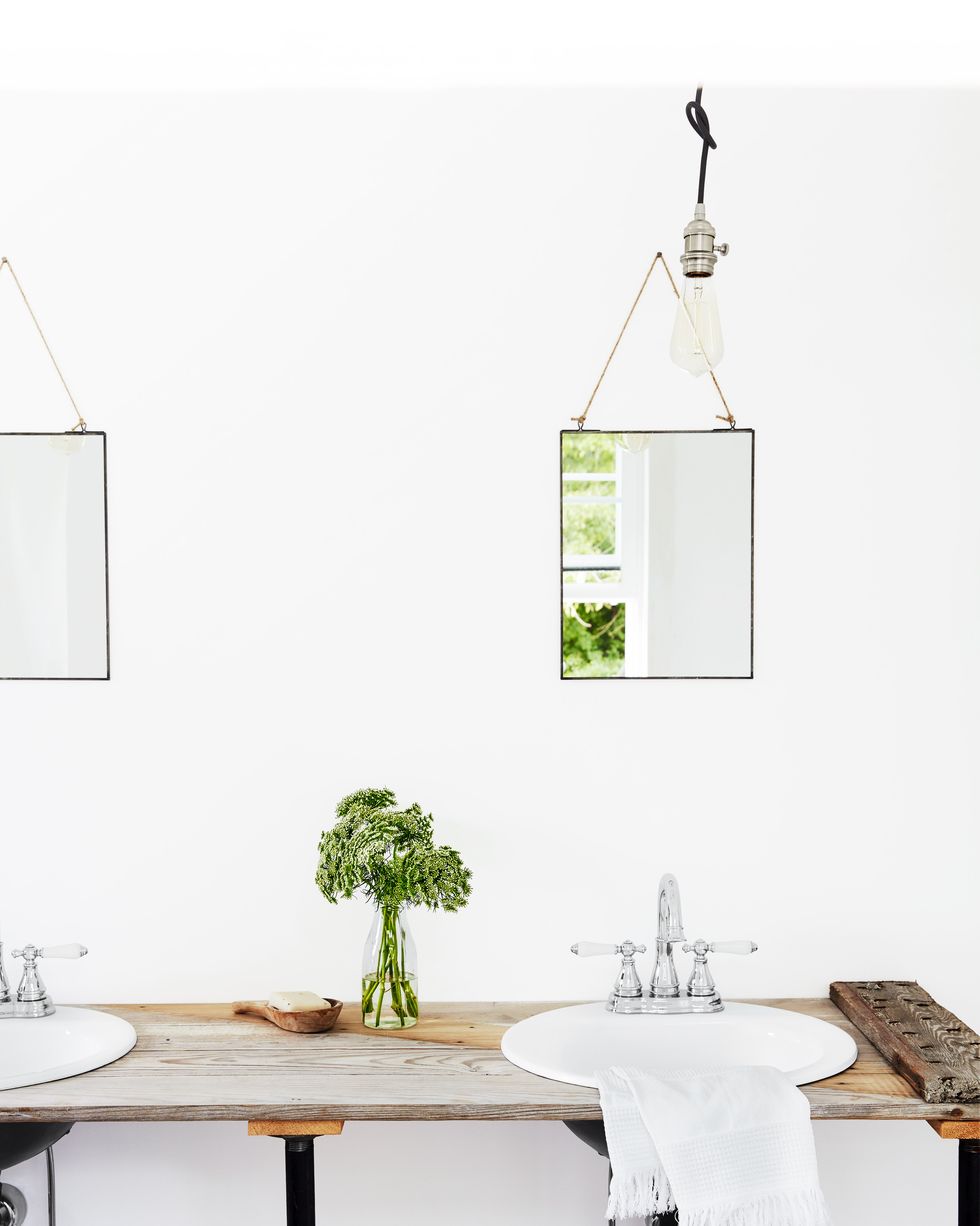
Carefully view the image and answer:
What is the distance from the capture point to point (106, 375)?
76.5 inches

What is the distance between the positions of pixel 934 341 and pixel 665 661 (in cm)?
70

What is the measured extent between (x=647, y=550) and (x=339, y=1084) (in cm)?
97

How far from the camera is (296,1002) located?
1.78m

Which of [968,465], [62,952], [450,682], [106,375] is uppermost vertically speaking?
[106,375]

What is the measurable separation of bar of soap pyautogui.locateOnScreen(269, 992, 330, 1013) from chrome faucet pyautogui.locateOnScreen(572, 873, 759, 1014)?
0.40 m

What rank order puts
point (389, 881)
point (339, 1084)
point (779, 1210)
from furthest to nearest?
point (389, 881) < point (339, 1084) < point (779, 1210)

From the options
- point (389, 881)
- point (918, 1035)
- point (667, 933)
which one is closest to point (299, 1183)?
point (389, 881)

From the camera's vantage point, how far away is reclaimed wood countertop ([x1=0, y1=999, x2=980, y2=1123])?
1470mm

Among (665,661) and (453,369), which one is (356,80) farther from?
(665,661)

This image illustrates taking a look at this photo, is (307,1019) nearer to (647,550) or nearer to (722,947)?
(722,947)

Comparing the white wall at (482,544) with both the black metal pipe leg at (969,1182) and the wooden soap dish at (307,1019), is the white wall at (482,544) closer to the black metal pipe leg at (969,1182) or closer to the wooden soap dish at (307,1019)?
the wooden soap dish at (307,1019)

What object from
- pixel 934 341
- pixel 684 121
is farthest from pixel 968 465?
pixel 684 121

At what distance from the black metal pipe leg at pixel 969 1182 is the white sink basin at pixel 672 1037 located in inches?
8.1

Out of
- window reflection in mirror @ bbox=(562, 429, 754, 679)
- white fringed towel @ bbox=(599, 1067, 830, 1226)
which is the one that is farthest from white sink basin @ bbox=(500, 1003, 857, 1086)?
window reflection in mirror @ bbox=(562, 429, 754, 679)
